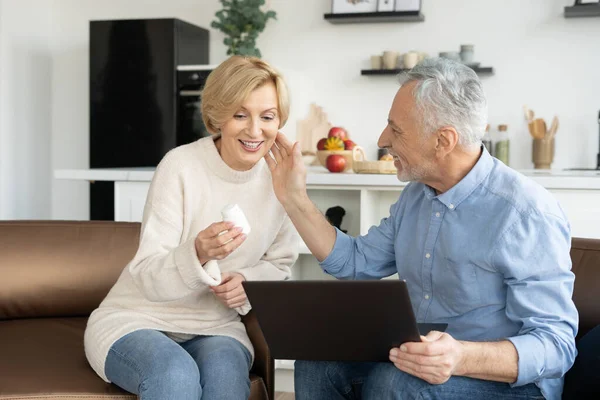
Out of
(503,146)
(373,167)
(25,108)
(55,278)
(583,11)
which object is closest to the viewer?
(55,278)

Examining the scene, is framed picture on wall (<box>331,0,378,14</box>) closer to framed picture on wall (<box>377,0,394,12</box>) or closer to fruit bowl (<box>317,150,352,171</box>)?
framed picture on wall (<box>377,0,394,12</box>)

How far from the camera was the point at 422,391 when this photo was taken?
1.81m

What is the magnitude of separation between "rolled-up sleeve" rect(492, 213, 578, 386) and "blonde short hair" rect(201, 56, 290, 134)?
804 mm

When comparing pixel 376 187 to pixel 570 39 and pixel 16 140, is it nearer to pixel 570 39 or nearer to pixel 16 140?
pixel 570 39

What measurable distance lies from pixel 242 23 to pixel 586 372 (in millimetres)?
3869

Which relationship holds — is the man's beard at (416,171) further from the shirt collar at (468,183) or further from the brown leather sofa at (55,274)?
the brown leather sofa at (55,274)

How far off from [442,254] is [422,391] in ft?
1.18

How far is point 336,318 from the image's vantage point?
177cm

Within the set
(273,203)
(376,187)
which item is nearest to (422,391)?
(273,203)

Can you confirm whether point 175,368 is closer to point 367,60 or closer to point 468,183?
point 468,183

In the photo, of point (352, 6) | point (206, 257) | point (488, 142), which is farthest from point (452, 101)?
point (352, 6)

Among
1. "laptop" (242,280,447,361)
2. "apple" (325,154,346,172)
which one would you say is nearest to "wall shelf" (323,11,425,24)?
"apple" (325,154,346,172)

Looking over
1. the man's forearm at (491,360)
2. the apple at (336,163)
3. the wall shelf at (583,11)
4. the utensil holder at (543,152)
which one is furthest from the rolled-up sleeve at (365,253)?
the wall shelf at (583,11)

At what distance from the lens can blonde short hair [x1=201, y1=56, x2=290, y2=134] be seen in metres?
2.30
